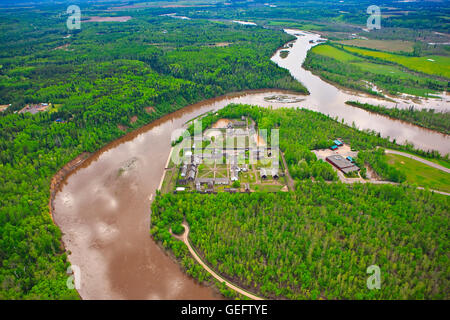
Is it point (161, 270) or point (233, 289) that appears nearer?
point (233, 289)

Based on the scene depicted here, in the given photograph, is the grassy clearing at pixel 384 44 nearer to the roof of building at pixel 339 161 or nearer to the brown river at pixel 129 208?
the brown river at pixel 129 208

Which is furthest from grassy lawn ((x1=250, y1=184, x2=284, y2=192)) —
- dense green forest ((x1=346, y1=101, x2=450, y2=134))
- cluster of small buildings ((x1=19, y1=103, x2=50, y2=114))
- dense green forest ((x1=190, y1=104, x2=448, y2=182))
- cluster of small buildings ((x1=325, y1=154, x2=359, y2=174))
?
cluster of small buildings ((x1=19, y1=103, x2=50, y2=114))

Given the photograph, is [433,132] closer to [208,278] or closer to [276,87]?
[276,87]

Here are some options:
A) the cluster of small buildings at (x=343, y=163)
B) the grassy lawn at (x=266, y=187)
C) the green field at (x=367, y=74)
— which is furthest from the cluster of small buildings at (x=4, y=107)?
the green field at (x=367, y=74)

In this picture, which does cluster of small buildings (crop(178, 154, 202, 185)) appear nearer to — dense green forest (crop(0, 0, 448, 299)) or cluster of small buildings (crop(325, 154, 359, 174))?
dense green forest (crop(0, 0, 448, 299))

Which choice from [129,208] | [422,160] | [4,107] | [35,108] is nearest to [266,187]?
[129,208]

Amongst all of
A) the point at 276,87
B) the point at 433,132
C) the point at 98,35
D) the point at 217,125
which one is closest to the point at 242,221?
the point at 217,125
